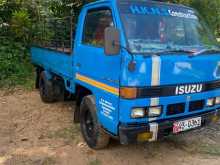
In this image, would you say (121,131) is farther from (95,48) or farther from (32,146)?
(32,146)

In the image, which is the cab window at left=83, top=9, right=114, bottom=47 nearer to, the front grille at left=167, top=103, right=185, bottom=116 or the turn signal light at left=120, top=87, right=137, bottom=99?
the turn signal light at left=120, top=87, right=137, bottom=99

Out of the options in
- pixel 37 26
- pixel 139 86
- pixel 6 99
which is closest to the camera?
pixel 139 86

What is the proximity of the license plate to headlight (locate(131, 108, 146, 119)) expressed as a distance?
0.50 metres

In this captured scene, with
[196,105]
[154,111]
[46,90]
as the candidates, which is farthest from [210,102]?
[46,90]

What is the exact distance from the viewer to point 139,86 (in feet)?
12.8

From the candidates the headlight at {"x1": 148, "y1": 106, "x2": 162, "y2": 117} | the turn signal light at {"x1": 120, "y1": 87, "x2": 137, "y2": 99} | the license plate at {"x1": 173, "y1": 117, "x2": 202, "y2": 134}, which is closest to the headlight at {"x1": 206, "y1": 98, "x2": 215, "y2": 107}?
the license plate at {"x1": 173, "y1": 117, "x2": 202, "y2": 134}

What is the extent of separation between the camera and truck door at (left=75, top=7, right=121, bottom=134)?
163 inches

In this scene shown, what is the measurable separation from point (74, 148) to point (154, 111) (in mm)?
1571

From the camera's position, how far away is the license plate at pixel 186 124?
4.31 meters

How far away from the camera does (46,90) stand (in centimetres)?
718

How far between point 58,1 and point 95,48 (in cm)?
657

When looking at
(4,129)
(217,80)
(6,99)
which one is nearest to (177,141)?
(217,80)

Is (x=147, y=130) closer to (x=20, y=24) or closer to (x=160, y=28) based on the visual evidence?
(x=160, y=28)

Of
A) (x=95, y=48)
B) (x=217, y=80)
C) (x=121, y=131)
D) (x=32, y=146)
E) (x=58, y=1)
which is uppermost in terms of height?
(x=58, y=1)
